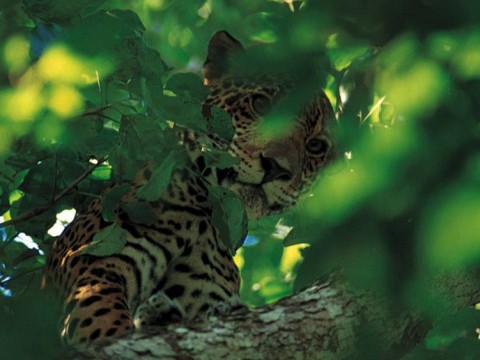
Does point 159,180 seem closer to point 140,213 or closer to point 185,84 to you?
point 185,84

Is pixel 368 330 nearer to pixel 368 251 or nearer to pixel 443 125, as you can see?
pixel 368 251

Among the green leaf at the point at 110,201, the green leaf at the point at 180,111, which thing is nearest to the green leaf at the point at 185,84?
the green leaf at the point at 180,111

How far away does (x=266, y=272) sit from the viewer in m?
7.21

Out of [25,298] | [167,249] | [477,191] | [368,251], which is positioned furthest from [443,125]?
[167,249]

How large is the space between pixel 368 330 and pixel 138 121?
175 centimetres

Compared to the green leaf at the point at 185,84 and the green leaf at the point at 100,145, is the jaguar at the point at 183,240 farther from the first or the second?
the green leaf at the point at 100,145

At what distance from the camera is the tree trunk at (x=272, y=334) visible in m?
2.94

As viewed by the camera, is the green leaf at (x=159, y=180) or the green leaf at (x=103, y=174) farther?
the green leaf at (x=103, y=174)

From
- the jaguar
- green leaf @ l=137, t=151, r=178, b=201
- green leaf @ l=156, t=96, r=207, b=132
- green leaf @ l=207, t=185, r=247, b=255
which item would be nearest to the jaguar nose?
the jaguar

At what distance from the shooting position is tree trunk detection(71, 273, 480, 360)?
2.94 metres

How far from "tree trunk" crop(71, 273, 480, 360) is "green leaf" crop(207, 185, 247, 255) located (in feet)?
1.87

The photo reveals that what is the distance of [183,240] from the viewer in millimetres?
5035

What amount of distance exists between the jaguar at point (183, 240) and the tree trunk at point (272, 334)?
2.52ft

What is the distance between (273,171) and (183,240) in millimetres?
838
